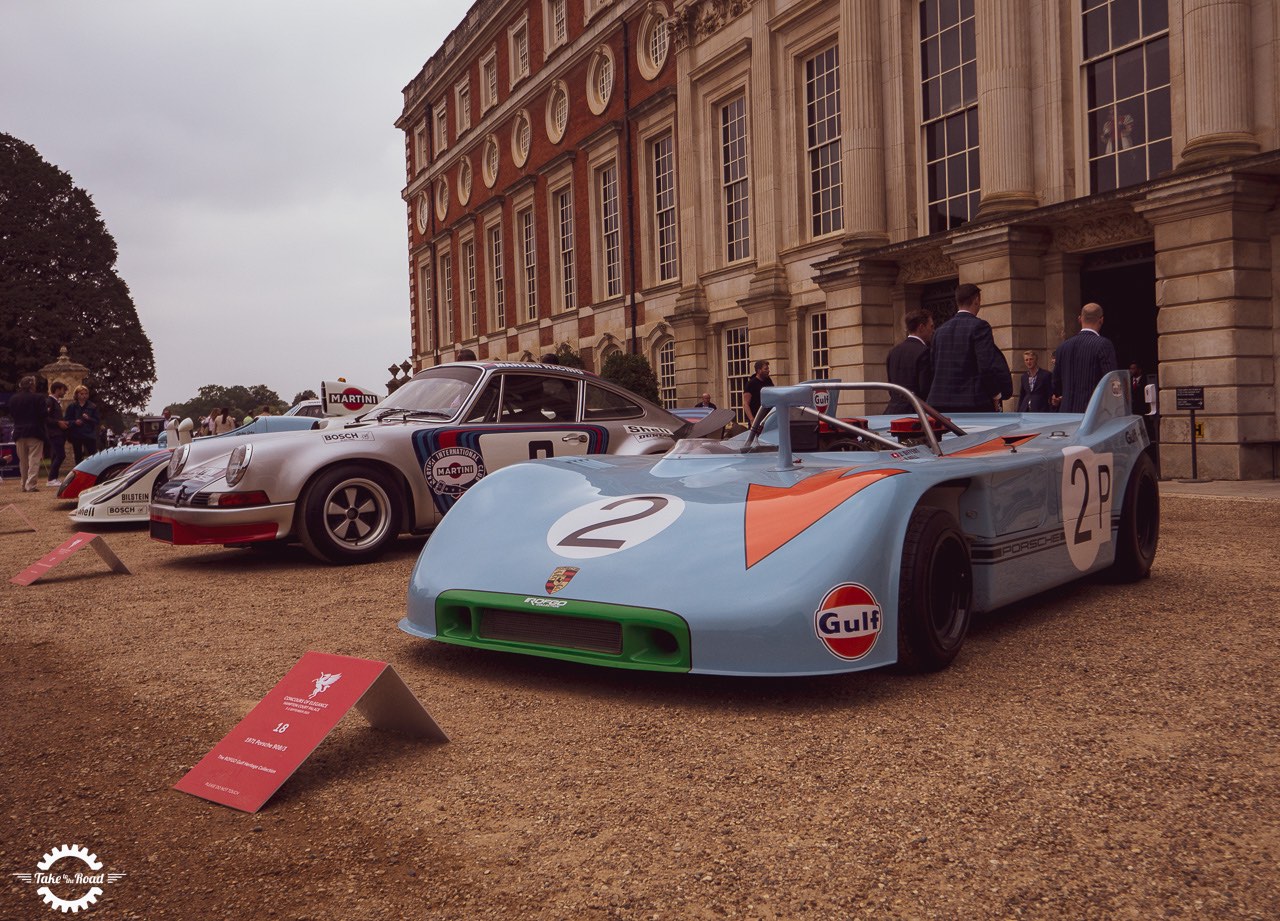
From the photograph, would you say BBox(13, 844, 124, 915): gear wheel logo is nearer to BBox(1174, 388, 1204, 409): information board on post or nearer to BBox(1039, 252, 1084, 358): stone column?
BBox(1174, 388, 1204, 409): information board on post

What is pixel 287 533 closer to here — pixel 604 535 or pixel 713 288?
pixel 604 535

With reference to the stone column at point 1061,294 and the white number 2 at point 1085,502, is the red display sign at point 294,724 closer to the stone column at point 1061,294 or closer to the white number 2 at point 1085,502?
the white number 2 at point 1085,502

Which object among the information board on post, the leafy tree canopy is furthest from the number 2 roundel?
the leafy tree canopy

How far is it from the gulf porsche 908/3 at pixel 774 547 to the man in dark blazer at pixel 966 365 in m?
2.05

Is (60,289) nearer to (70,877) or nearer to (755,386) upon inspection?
(755,386)

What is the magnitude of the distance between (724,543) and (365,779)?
1.34 metres

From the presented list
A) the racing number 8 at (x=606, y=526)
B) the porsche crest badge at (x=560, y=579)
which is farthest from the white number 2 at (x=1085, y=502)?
the porsche crest badge at (x=560, y=579)

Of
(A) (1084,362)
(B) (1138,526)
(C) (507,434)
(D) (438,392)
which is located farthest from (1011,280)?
(B) (1138,526)

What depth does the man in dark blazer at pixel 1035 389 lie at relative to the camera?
12.4m

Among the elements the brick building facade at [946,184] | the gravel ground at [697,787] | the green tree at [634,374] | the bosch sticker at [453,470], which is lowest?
the gravel ground at [697,787]

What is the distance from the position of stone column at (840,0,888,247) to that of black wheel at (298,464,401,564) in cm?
1294

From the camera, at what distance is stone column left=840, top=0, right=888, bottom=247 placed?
Answer: 17.9 metres

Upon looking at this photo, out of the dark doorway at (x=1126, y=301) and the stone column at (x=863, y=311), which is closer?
the dark doorway at (x=1126, y=301)

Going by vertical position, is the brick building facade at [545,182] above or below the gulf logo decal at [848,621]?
above
